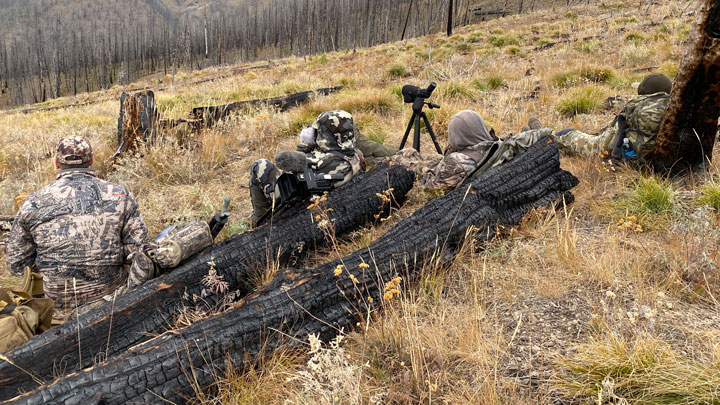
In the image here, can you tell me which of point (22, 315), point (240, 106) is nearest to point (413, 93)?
point (22, 315)

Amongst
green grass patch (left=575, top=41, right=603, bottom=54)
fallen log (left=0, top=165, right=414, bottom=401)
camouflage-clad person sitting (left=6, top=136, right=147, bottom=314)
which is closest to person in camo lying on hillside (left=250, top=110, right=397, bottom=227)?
fallen log (left=0, top=165, right=414, bottom=401)

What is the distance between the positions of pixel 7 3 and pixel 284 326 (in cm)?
20085

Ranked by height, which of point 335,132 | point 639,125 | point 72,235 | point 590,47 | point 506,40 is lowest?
point 72,235

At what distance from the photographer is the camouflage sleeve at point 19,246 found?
10.3 ft

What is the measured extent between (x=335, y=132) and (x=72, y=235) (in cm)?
264

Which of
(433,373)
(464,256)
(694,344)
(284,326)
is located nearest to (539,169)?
(464,256)

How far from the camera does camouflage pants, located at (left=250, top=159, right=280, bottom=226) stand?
412 cm

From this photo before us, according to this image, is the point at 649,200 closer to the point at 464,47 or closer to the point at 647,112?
the point at 647,112

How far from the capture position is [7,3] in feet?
471

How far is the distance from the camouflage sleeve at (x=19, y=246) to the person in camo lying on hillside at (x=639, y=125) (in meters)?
5.36

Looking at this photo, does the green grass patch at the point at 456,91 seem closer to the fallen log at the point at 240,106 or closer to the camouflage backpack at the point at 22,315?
the fallen log at the point at 240,106

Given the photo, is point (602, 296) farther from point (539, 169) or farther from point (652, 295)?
point (539, 169)

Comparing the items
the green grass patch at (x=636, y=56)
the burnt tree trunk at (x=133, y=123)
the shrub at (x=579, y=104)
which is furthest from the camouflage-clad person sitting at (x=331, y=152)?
the green grass patch at (x=636, y=56)

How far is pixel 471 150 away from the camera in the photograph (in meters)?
4.46
